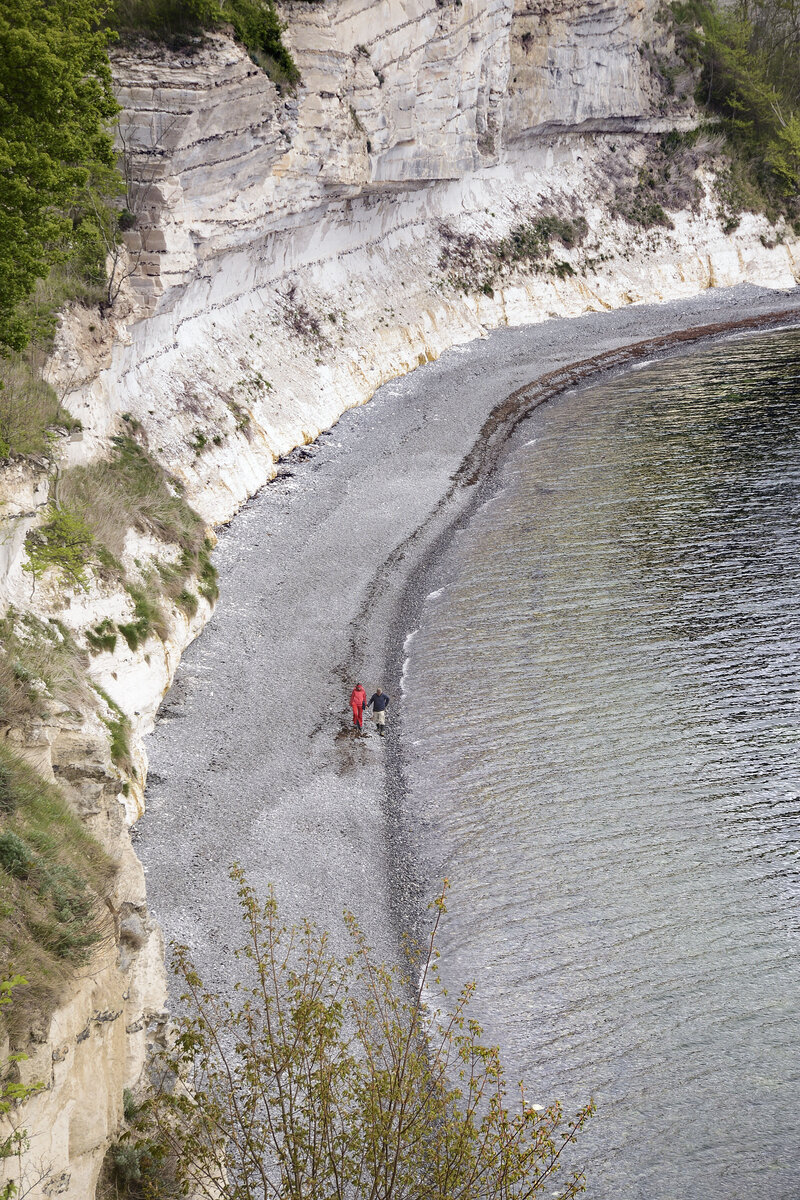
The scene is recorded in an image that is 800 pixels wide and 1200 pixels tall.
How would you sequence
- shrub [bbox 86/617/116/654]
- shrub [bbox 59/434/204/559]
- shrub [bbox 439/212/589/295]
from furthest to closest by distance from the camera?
shrub [bbox 439/212/589/295] < shrub [bbox 59/434/204/559] < shrub [bbox 86/617/116/654]

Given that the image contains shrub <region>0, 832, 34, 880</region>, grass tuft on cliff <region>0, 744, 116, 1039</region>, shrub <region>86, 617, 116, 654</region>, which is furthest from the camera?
shrub <region>86, 617, 116, 654</region>

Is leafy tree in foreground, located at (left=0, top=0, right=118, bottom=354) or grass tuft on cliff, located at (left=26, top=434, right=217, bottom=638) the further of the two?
grass tuft on cliff, located at (left=26, top=434, right=217, bottom=638)

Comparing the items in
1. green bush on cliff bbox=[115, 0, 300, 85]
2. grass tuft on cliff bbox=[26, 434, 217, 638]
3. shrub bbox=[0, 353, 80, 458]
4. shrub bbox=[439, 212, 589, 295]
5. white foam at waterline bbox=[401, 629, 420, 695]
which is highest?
green bush on cliff bbox=[115, 0, 300, 85]

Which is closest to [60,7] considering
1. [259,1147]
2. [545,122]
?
[259,1147]

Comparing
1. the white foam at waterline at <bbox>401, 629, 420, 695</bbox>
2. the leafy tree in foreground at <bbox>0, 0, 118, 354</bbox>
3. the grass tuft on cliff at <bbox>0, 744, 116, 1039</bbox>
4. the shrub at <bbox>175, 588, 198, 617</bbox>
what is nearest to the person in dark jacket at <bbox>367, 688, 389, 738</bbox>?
the white foam at waterline at <bbox>401, 629, 420, 695</bbox>

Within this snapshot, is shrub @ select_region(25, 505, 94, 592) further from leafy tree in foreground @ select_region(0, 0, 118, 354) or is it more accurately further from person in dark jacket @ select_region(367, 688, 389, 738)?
person in dark jacket @ select_region(367, 688, 389, 738)

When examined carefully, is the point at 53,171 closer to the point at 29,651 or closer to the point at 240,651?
the point at 29,651

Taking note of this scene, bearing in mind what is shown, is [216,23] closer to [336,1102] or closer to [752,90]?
[336,1102]

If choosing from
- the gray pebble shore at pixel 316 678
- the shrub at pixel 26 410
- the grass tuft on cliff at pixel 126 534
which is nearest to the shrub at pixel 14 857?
the gray pebble shore at pixel 316 678
